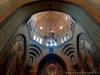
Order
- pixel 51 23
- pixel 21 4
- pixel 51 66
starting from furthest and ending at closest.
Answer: pixel 51 23 < pixel 51 66 < pixel 21 4

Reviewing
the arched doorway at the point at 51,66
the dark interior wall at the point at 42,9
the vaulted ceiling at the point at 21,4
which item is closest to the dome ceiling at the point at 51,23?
the arched doorway at the point at 51,66

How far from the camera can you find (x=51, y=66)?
2100 centimetres

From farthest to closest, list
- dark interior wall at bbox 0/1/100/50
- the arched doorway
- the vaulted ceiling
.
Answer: the arched doorway → dark interior wall at bbox 0/1/100/50 → the vaulted ceiling

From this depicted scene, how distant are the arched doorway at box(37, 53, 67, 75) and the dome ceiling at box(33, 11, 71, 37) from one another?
246 centimetres

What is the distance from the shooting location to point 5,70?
13211mm

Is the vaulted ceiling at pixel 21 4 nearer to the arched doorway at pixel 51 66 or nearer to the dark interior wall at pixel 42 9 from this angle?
the dark interior wall at pixel 42 9

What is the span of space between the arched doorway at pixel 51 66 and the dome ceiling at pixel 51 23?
2458 millimetres

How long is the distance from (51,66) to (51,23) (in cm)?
461

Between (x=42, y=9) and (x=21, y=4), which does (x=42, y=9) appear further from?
(x=21, y=4)

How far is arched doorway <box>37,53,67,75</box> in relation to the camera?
20.6 metres

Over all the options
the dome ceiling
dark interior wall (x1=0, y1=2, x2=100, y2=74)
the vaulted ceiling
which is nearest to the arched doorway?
the dome ceiling

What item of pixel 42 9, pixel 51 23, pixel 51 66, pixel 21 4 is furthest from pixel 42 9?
pixel 51 66

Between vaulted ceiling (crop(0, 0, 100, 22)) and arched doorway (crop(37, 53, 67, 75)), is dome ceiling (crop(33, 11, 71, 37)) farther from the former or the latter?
vaulted ceiling (crop(0, 0, 100, 22))

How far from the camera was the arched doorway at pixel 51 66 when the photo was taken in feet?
67.6
